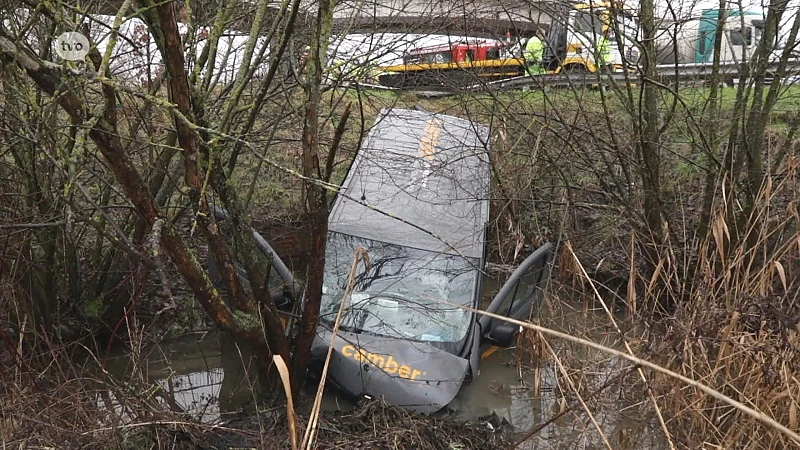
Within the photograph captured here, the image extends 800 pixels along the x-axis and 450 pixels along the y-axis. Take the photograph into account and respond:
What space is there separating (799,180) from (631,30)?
197 cm

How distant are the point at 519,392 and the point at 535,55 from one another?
3296 mm

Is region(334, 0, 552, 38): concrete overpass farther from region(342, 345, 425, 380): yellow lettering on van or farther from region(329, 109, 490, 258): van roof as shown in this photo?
region(342, 345, 425, 380): yellow lettering on van

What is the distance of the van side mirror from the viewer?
217 inches

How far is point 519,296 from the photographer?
18.4ft

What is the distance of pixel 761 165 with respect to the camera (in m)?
6.44

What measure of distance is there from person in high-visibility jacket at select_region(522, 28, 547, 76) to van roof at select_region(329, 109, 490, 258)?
0.82 metres

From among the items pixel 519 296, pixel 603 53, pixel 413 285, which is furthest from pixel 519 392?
pixel 603 53

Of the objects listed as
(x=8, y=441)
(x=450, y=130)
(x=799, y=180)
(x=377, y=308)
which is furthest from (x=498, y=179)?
(x=8, y=441)

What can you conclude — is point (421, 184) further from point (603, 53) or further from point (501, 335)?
point (603, 53)

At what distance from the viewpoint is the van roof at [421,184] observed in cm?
627

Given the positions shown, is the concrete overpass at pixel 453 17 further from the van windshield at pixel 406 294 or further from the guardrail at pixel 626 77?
the van windshield at pixel 406 294
